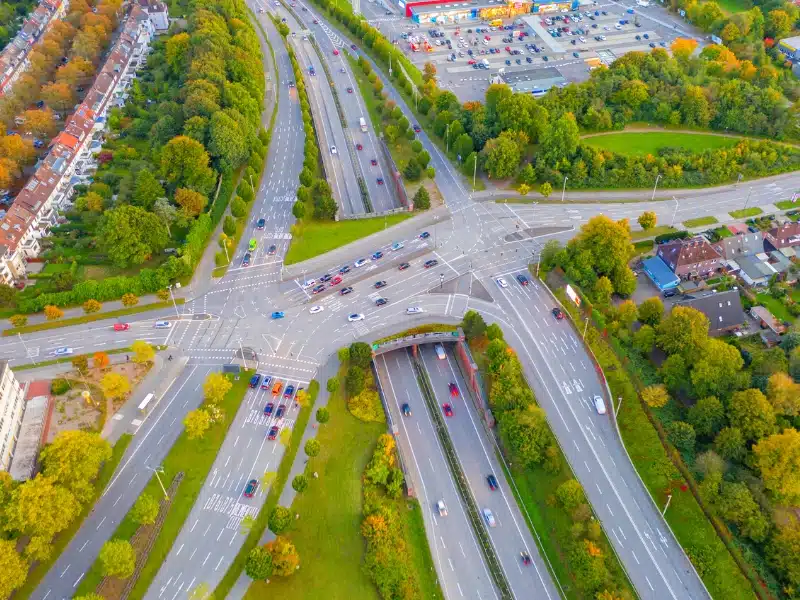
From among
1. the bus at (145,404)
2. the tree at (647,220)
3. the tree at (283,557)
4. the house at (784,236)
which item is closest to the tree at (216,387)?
the bus at (145,404)

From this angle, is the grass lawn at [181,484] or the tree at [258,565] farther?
the grass lawn at [181,484]

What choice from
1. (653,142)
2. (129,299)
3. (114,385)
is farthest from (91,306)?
(653,142)

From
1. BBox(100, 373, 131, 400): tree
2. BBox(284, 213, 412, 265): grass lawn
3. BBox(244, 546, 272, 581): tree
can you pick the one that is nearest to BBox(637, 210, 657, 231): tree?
BBox(284, 213, 412, 265): grass lawn

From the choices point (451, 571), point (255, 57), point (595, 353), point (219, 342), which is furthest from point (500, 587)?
point (255, 57)

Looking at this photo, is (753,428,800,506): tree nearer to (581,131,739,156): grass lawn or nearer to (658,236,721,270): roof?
(658,236,721,270): roof

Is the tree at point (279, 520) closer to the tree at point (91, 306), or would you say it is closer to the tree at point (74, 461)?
the tree at point (74, 461)

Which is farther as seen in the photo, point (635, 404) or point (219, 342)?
point (219, 342)

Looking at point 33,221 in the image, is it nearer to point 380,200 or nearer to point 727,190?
point 380,200
